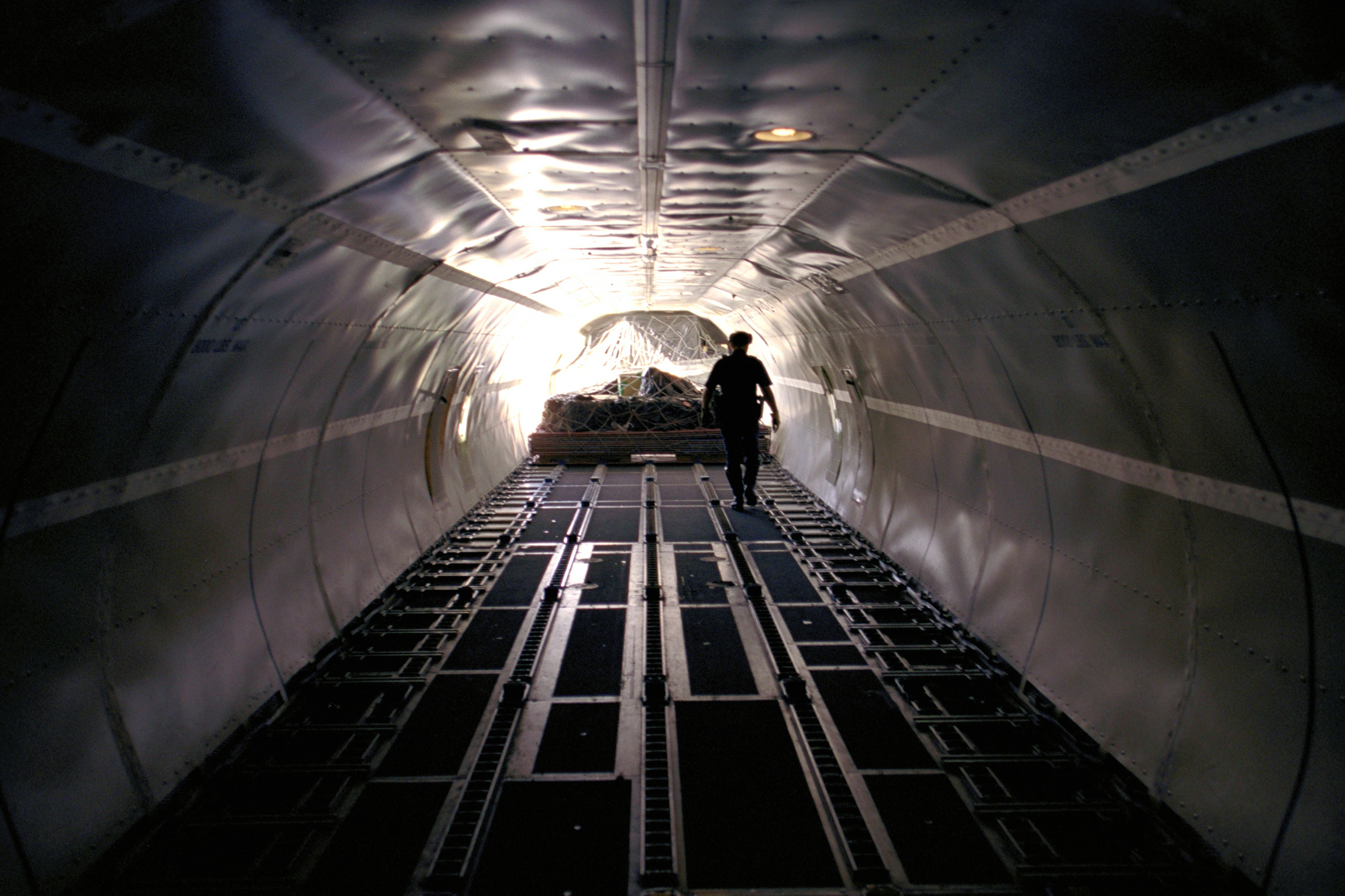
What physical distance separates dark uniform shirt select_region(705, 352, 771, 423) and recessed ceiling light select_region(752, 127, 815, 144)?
5186mm

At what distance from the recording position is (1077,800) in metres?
4.05

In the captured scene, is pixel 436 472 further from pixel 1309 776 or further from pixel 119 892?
pixel 1309 776

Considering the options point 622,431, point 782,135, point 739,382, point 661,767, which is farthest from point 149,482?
point 622,431

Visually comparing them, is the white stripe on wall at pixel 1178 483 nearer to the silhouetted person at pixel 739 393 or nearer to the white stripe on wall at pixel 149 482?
the silhouetted person at pixel 739 393

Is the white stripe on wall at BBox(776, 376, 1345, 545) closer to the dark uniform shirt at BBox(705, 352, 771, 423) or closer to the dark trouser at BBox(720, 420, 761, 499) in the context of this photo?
the dark uniform shirt at BBox(705, 352, 771, 423)

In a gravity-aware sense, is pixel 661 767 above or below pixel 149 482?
below

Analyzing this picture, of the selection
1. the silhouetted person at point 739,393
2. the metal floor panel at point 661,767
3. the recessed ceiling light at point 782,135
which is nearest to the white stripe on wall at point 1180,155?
the recessed ceiling light at point 782,135

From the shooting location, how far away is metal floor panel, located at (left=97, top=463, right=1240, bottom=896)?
3.58 metres

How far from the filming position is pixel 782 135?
388cm

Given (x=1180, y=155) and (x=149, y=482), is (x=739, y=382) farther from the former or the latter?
(x=1180, y=155)

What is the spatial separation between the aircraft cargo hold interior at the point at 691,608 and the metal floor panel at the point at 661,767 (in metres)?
0.03

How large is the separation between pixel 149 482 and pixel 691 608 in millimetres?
4412

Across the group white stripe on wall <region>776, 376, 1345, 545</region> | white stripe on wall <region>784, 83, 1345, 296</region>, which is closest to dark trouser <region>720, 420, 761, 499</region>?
white stripe on wall <region>776, 376, 1345, 545</region>

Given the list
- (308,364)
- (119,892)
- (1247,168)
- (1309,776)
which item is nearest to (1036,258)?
(1247,168)
